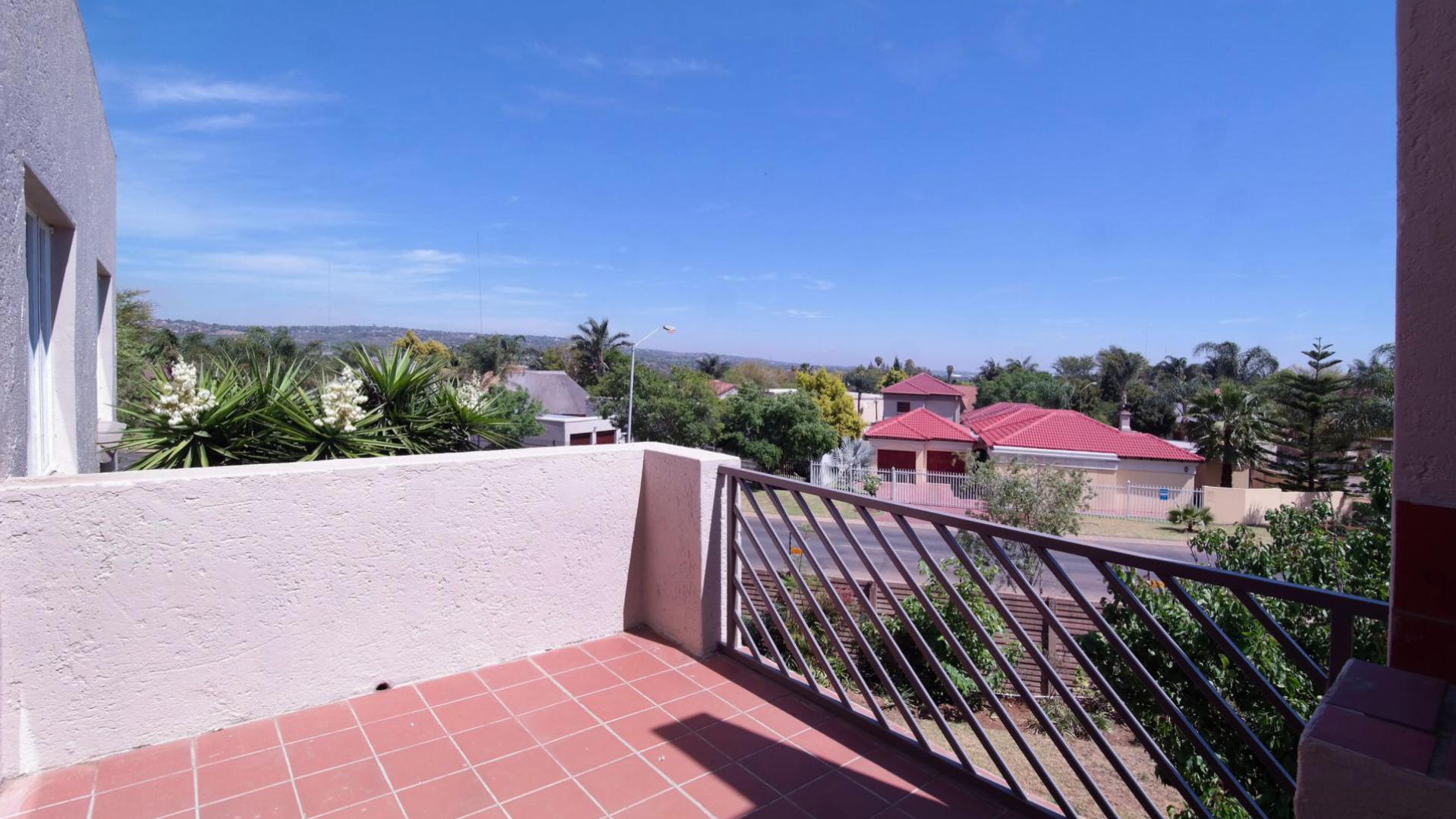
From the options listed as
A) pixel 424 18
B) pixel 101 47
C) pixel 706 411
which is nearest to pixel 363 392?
pixel 101 47

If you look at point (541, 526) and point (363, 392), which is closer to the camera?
point (541, 526)

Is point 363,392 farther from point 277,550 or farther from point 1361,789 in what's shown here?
point 1361,789

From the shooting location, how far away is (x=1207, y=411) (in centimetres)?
2906

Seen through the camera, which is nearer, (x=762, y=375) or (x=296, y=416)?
(x=296, y=416)

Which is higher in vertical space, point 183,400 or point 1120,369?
point 1120,369

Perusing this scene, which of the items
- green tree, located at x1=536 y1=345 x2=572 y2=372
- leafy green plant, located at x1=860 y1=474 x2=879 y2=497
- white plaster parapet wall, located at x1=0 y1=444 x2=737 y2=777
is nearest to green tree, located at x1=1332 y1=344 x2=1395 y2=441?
leafy green plant, located at x1=860 y1=474 x2=879 y2=497

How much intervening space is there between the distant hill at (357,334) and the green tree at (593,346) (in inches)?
117

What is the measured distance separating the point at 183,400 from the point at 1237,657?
4452mm

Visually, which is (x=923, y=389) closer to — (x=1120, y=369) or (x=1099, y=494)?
(x=1099, y=494)

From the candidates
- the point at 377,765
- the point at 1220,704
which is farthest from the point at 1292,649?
the point at 377,765

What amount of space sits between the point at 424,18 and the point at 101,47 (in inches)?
282

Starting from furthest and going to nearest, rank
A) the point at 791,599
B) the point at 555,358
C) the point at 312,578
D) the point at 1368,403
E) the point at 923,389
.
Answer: the point at 555,358
the point at 923,389
the point at 1368,403
the point at 791,599
the point at 312,578

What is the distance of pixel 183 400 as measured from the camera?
11.7 feet

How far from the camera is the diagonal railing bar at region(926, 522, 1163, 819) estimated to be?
72.7 inches
